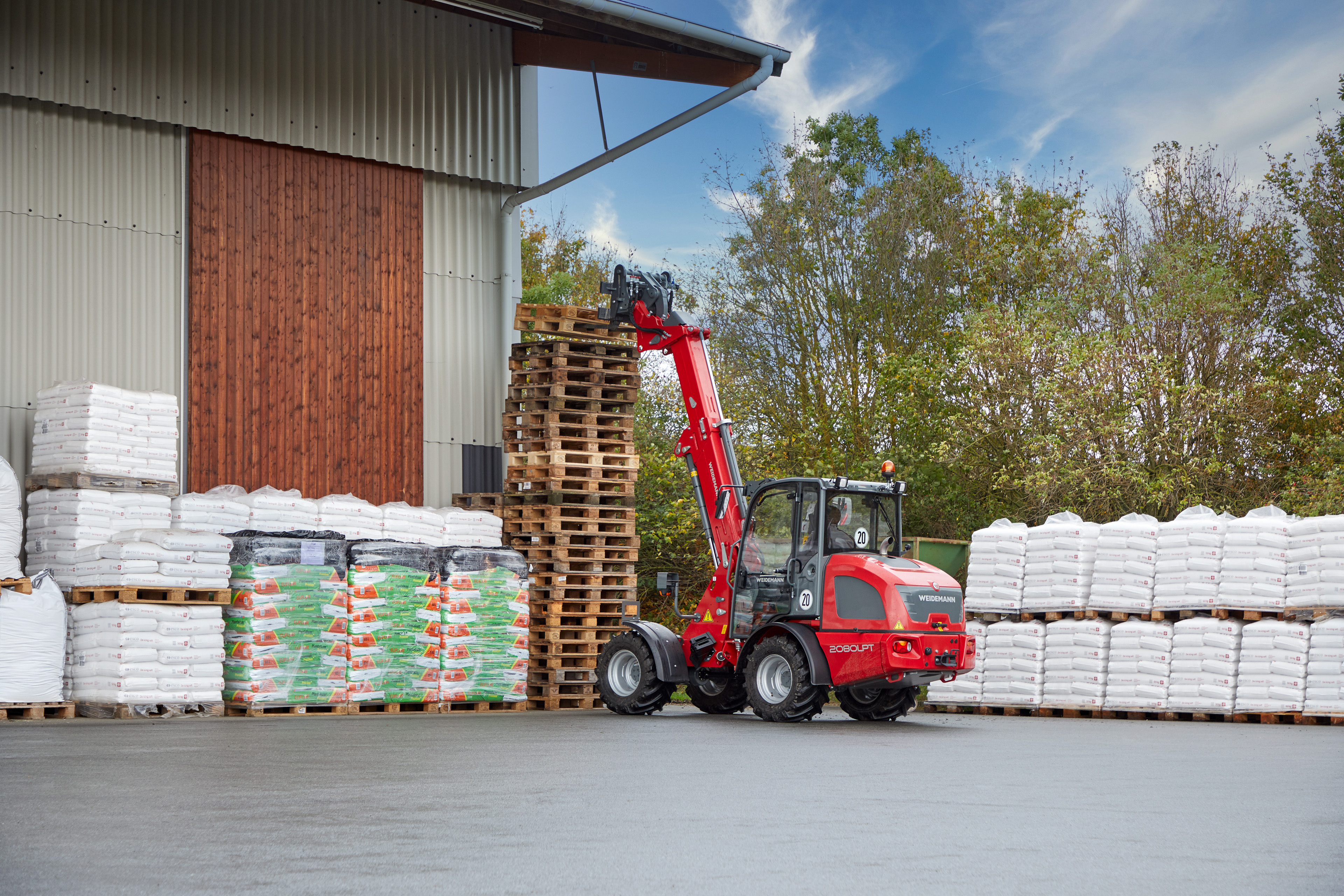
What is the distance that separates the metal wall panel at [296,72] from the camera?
13742 millimetres

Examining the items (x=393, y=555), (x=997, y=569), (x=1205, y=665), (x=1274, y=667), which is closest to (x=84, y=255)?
(x=393, y=555)

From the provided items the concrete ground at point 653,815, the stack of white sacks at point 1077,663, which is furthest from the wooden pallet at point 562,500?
the concrete ground at point 653,815

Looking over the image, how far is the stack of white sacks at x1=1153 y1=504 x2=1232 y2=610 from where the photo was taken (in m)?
13.5

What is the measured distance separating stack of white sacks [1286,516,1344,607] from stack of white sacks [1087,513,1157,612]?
1354mm

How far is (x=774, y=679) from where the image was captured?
12.1 m

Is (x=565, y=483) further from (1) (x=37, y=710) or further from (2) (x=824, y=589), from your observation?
(1) (x=37, y=710)

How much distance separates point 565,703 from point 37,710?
5760 millimetres

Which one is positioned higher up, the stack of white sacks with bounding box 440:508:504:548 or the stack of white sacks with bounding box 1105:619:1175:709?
the stack of white sacks with bounding box 440:508:504:548

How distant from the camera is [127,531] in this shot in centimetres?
1238

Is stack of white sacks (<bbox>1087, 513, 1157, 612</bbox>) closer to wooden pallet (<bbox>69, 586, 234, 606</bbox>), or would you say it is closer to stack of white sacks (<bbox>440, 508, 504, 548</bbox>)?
stack of white sacks (<bbox>440, 508, 504, 548</bbox>)

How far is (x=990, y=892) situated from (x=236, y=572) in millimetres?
9875

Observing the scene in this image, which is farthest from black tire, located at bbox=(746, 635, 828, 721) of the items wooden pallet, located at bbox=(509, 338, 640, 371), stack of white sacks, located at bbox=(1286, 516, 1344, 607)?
stack of white sacks, located at bbox=(1286, 516, 1344, 607)

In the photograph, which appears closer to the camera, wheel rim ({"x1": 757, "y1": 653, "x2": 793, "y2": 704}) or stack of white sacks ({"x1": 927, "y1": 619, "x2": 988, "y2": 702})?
wheel rim ({"x1": 757, "y1": 653, "x2": 793, "y2": 704})

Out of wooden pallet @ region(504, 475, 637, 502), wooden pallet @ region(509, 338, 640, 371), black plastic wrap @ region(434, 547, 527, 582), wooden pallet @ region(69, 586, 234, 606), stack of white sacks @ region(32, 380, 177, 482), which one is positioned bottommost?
wooden pallet @ region(69, 586, 234, 606)
